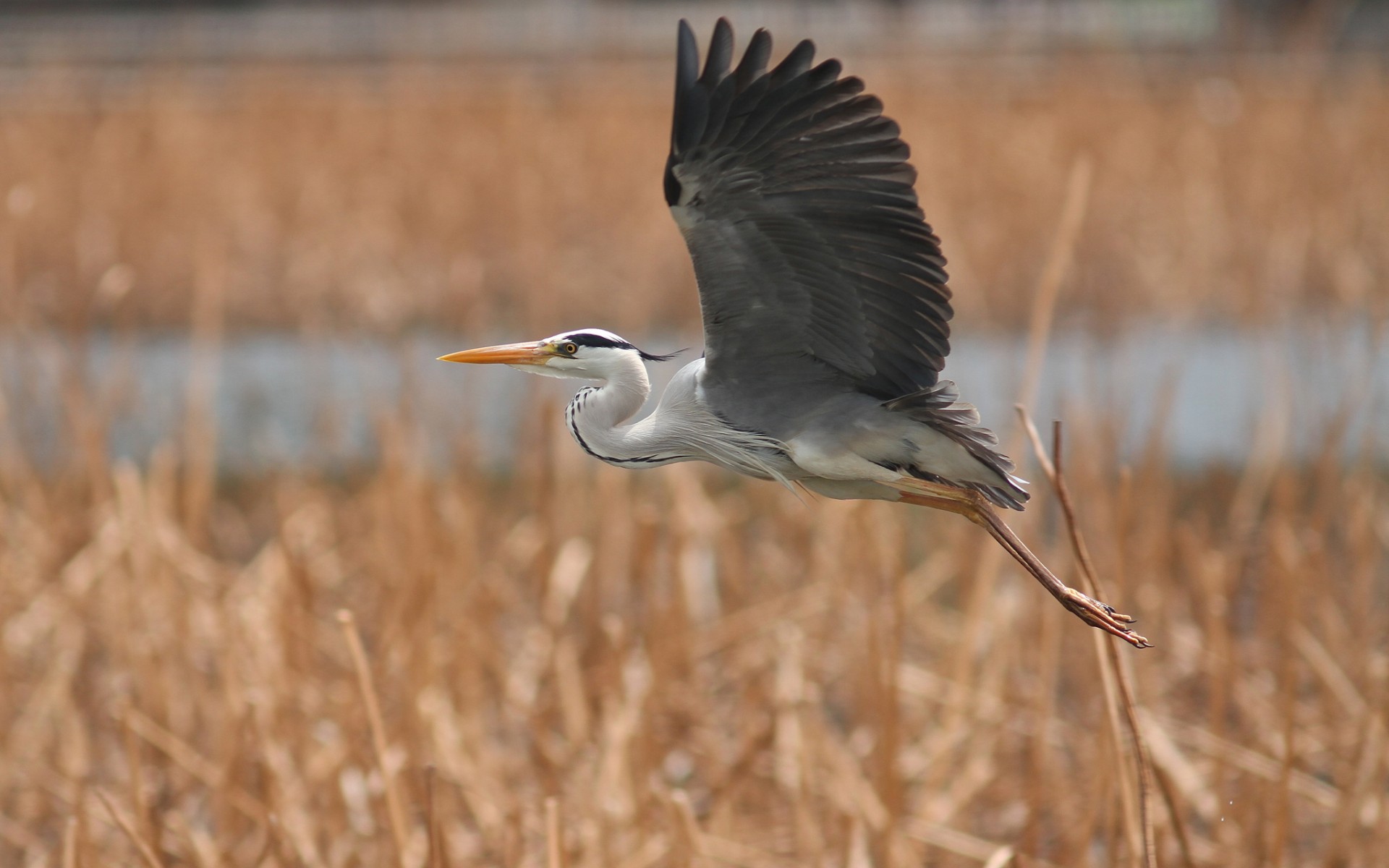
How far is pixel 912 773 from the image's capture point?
344 centimetres

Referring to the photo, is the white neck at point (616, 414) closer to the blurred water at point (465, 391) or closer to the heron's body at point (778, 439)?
the heron's body at point (778, 439)

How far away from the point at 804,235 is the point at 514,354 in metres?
0.27

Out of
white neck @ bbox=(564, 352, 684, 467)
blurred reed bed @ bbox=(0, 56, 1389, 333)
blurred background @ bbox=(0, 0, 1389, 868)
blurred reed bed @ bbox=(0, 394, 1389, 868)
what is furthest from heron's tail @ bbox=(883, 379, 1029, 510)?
blurred reed bed @ bbox=(0, 56, 1389, 333)

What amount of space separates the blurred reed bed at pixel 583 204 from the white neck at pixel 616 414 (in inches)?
176

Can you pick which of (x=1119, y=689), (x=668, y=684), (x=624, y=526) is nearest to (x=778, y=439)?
(x=1119, y=689)

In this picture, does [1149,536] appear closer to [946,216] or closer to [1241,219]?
[946,216]

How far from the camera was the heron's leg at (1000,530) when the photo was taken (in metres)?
0.98

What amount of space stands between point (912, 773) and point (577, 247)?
4465mm

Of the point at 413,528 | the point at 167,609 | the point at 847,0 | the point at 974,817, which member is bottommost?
the point at 974,817

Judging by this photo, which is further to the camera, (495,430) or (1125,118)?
(1125,118)

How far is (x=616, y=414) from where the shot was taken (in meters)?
1.04

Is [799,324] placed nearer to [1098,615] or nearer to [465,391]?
[1098,615]

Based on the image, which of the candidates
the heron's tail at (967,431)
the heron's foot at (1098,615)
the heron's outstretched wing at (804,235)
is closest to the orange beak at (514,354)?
Result: the heron's outstretched wing at (804,235)

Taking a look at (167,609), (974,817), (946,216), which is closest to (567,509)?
(167,609)
